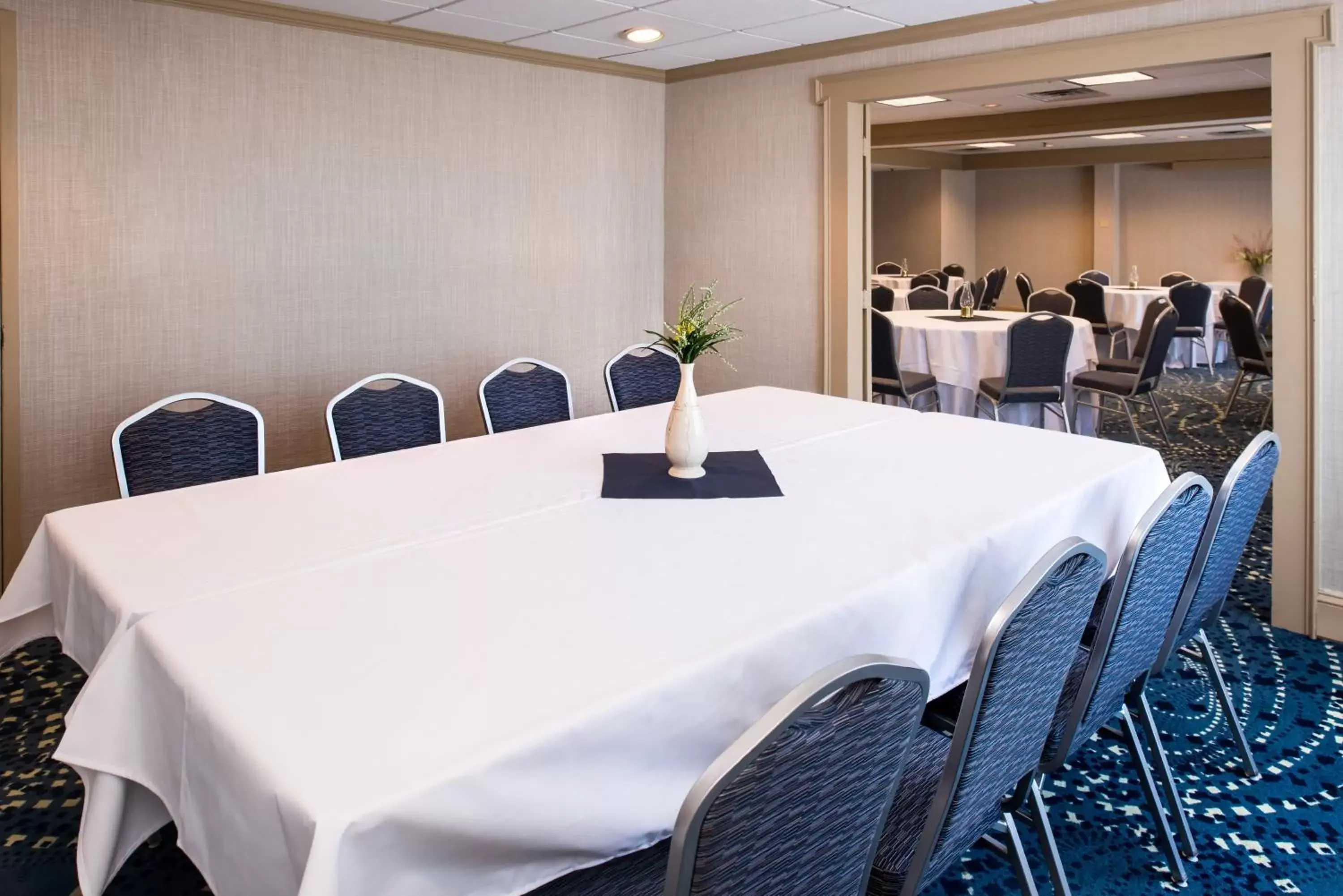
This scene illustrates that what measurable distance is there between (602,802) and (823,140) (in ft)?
14.8

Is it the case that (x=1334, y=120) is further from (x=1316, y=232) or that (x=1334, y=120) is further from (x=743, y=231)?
(x=743, y=231)

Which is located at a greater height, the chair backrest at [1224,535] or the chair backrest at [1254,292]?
the chair backrest at [1254,292]

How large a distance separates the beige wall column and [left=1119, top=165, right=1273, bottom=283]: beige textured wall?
1.09ft

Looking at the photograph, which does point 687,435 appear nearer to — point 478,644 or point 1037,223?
point 478,644

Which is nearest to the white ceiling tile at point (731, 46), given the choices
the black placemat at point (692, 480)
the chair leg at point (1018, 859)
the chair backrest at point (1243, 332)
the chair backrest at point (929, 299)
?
the black placemat at point (692, 480)

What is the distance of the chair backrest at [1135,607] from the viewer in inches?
77.7

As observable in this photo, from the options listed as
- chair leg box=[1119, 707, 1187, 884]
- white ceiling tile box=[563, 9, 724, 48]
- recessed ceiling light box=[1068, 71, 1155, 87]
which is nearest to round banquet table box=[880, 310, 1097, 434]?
recessed ceiling light box=[1068, 71, 1155, 87]

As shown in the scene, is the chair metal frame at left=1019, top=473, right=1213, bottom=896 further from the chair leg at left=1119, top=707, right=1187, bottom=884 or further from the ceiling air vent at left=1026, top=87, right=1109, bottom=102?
the ceiling air vent at left=1026, top=87, right=1109, bottom=102

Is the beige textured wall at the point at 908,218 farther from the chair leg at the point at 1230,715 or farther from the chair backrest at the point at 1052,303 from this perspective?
the chair leg at the point at 1230,715

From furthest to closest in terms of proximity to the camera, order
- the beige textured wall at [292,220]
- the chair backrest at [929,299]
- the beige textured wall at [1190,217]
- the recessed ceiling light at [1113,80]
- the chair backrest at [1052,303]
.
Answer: the beige textured wall at [1190,217], the chair backrest at [929,299], the chair backrest at [1052,303], the recessed ceiling light at [1113,80], the beige textured wall at [292,220]

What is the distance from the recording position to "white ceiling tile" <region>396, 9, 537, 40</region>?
180 inches

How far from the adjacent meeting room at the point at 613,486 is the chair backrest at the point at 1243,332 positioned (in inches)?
2.2

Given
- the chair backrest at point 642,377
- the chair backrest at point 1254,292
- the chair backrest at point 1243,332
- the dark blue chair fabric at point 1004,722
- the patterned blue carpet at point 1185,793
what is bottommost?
the patterned blue carpet at point 1185,793

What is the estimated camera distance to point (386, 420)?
3689 millimetres
